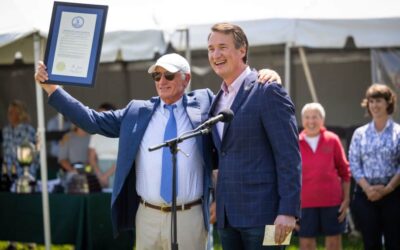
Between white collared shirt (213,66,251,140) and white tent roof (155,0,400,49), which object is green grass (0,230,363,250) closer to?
white tent roof (155,0,400,49)

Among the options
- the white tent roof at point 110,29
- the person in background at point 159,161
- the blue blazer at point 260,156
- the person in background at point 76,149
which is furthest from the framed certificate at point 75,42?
the person in background at point 76,149

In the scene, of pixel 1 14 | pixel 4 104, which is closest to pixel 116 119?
pixel 1 14

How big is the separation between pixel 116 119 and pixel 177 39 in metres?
3.57

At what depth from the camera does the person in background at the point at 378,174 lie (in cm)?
638

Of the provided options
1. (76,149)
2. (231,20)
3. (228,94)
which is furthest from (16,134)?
(228,94)

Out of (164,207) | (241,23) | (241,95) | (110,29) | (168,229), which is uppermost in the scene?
(241,23)

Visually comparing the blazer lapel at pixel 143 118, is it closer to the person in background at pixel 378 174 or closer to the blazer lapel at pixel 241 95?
the blazer lapel at pixel 241 95

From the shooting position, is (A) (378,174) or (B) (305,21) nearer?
(A) (378,174)

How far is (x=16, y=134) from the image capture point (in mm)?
9227

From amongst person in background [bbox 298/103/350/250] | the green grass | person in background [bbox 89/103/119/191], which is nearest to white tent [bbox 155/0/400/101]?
person in background [bbox 298/103/350/250]

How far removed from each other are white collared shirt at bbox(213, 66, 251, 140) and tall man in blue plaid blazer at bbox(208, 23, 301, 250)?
2 cm

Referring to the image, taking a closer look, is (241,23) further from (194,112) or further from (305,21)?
(194,112)

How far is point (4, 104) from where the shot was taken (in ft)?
43.8

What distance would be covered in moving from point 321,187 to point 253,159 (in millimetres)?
3129
